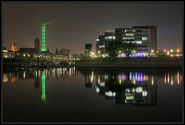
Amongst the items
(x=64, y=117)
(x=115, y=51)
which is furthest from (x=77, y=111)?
(x=115, y=51)

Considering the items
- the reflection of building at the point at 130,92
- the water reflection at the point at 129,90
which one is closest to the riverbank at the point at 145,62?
the water reflection at the point at 129,90

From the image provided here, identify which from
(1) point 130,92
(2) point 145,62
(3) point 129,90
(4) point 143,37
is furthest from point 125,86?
(4) point 143,37

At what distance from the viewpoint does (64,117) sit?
36.2ft

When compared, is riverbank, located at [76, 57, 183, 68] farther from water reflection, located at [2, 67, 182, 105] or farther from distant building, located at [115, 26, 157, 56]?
distant building, located at [115, 26, 157, 56]

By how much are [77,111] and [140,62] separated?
75.9 metres

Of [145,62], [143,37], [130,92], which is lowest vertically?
[130,92]

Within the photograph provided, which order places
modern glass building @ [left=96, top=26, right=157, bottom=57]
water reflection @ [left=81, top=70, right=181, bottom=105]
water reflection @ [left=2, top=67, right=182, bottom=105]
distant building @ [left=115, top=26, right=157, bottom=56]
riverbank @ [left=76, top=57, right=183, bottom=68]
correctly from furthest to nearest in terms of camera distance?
distant building @ [left=115, top=26, right=157, bottom=56], modern glass building @ [left=96, top=26, right=157, bottom=57], riverbank @ [left=76, top=57, right=183, bottom=68], water reflection @ [left=2, top=67, right=182, bottom=105], water reflection @ [left=81, top=70, right=181, bottom=105]

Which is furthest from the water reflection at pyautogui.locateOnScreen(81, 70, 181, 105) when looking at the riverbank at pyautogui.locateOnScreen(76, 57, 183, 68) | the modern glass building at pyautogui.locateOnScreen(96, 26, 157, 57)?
the modern glass building at pyautogui.locateOnScreen(96, 26, 157, 57)

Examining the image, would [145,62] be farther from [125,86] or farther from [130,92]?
[130,92]

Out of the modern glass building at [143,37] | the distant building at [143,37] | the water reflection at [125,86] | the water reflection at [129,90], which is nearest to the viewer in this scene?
the water reflection at [129,90]

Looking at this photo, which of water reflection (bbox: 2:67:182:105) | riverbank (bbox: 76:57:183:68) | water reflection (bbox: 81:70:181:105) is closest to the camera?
water reflection (bbox: 81:70:181:105)

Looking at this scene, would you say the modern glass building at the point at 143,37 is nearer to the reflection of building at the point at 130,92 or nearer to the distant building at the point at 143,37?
the distant building at the point at 143,37

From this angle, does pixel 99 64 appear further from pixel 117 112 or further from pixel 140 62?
pixel 117 112

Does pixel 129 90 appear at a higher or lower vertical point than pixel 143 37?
lower
